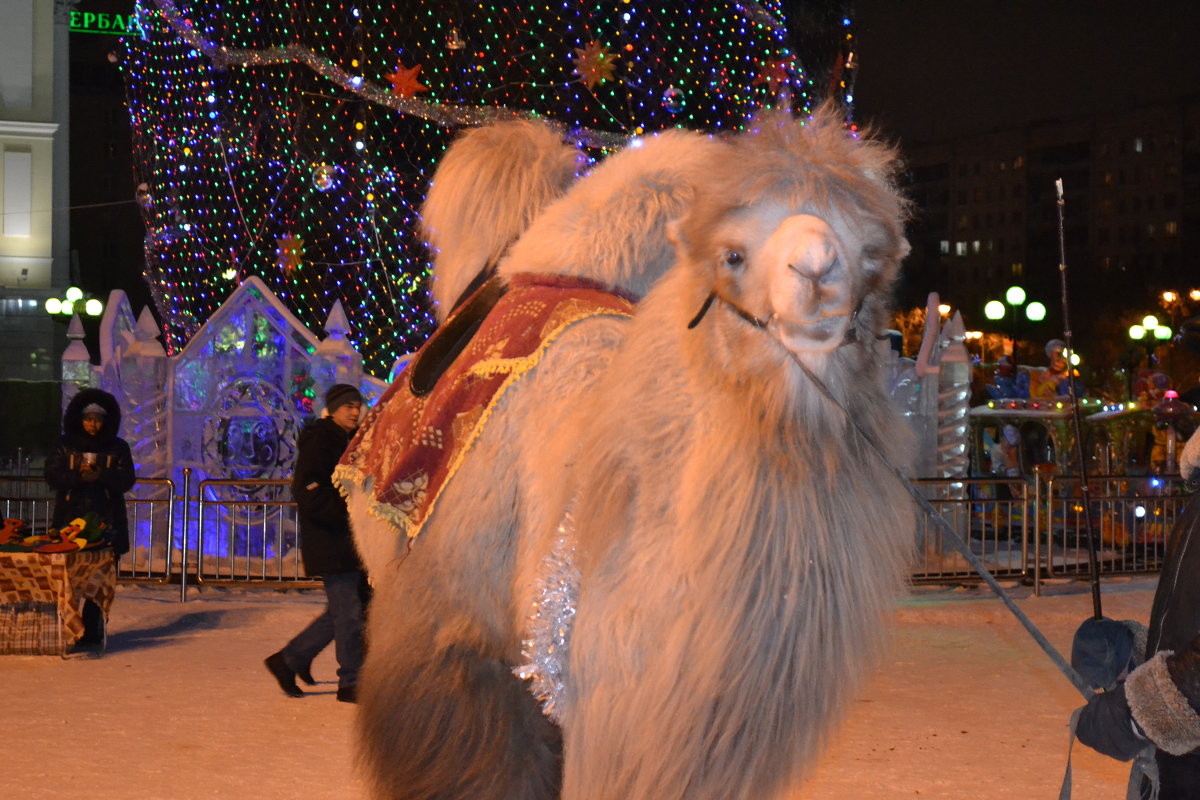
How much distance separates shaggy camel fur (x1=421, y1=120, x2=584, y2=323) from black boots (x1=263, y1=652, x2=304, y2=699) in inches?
138

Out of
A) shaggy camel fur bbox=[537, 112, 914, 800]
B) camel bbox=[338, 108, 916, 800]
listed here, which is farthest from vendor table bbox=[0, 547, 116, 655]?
shaggy camel fur bbox=[537, 112, 914, 800]

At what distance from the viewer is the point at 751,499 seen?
8.24ft

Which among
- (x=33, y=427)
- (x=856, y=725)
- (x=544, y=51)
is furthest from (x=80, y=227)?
(x=856, y=725)

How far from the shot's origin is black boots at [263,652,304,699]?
699cm

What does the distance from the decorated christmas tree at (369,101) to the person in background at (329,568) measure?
10.8 ft

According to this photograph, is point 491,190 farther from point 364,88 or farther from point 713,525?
point 364,88

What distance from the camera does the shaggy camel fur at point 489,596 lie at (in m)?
3.00

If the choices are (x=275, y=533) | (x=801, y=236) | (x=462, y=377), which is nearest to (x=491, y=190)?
(x=462, y=377)

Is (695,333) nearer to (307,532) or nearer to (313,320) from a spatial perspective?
(307,532)

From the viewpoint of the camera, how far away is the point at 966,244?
82688mm

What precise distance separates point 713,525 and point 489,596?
795 millimetres

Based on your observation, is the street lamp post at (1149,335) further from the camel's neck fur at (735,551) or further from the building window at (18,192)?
the building window at (18,192)

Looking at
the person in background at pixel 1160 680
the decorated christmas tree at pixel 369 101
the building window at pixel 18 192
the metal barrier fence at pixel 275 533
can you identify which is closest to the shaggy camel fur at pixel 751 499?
the person in background at pixel 1160 680

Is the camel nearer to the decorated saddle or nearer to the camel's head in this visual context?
the camel's head
